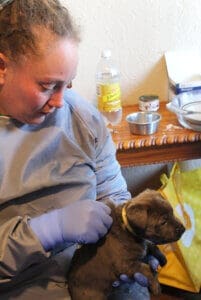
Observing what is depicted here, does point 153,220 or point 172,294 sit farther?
point 172,294

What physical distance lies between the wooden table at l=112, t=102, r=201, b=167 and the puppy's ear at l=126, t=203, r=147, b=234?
1.60ft

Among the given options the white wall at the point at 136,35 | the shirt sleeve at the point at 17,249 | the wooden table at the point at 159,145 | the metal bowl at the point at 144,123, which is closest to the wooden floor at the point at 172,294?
the wooden table at the point at 159,145

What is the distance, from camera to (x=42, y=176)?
88 cm

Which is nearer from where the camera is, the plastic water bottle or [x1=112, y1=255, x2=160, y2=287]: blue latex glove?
[x1=112, y1=255, x2=160, y2=287]: blue latex glove

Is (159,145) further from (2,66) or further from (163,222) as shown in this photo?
(2,66)

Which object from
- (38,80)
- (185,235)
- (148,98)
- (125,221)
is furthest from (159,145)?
(38,80)

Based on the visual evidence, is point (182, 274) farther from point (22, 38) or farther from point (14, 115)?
point (22, 38)

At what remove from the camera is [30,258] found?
78cm

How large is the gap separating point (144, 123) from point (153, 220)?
A: 55 cm

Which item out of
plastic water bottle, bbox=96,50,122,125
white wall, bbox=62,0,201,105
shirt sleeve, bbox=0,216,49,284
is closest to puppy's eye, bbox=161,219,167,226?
shirt sleeve, bbox=0,216,49,284

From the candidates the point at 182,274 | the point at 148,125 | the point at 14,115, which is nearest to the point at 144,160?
the point at 148,125

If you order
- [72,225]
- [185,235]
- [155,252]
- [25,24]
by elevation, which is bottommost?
[185,235]

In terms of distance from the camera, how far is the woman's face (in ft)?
2.52

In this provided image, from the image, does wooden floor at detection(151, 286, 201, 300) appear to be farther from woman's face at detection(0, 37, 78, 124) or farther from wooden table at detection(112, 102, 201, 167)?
woman's face at detection(0, 37, 78, 124)
